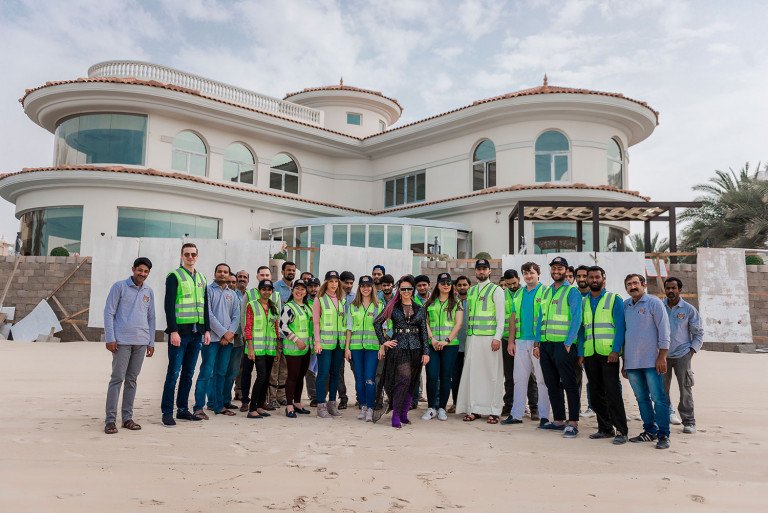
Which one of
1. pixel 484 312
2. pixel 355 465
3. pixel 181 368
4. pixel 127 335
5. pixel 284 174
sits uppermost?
pixel 284 174

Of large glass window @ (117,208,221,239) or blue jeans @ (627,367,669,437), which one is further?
large glass window @ (117,208,221,239)

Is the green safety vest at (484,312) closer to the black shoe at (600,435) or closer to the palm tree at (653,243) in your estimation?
the black shoe at (600,435)

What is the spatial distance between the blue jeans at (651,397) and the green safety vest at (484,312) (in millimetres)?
1654

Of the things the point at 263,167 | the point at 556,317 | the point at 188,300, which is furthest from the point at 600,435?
the point at 263,167

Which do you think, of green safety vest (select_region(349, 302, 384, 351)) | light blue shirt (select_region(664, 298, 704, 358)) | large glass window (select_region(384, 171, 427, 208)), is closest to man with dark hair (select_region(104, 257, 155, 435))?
green safety vest (select_region(349, 302, 384, 351))

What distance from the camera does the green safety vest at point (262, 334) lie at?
7.02m

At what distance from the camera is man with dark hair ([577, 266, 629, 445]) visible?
6.02 m

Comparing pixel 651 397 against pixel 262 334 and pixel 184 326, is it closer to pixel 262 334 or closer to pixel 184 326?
pixel 262 334

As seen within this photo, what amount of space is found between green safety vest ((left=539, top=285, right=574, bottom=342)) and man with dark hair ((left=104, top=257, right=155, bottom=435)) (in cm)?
421

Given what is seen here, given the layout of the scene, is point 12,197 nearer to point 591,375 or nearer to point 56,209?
point 56,209

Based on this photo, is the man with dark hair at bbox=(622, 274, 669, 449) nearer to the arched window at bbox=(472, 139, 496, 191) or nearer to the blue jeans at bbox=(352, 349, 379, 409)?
the blue jeans at bbox=(352, 349, 379, 409)

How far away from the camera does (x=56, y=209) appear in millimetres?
18641

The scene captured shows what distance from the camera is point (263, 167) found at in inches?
869

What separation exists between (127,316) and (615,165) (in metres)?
18.6
